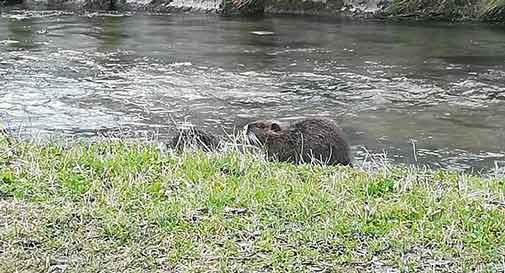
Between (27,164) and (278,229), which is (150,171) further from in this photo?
(278,229)

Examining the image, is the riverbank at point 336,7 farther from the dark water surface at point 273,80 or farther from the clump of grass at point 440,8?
the dark water surface at point 273,80

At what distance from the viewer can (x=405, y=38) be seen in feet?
53.2

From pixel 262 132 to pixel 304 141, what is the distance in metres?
0.50

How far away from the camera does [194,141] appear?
21.5 feet

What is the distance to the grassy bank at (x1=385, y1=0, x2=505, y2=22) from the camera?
18.8m

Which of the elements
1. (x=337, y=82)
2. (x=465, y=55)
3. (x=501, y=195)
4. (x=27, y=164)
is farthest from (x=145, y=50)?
(x=501, y=195)

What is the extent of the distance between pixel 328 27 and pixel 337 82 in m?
6.84

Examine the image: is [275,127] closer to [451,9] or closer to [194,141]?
[194,141]

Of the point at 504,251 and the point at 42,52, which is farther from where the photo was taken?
the point at 42,52

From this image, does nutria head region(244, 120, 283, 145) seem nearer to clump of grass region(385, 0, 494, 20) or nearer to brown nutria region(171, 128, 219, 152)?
brown nutria region(171, 128, 219, 152)

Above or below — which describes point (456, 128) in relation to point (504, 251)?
below

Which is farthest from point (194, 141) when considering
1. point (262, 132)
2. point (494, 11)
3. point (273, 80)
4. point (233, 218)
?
point (494, 11)

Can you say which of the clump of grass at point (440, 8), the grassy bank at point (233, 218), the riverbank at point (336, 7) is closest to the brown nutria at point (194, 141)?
the grassy bank at point (233, 218)

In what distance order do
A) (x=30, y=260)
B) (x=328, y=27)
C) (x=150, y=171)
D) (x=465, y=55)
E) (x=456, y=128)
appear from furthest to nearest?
(x=328, y=27), (x=465, y=55), (x=456, y=128), (x=150, y=171), (x=30, y=260)
